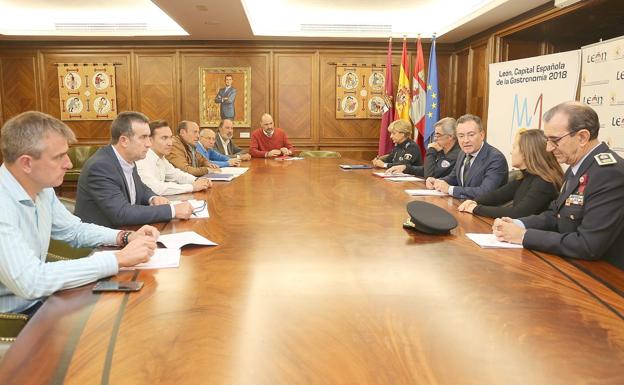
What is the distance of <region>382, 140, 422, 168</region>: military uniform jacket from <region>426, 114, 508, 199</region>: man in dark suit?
1.91 meters

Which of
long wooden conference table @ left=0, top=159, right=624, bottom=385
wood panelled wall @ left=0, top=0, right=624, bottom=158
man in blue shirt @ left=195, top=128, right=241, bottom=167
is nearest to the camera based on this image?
long wooden conference table @ left=0, top=159, right=624, bottom=385

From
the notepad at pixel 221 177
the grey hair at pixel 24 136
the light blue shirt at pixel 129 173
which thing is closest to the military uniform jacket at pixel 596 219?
the grey hair at pixel 24 136

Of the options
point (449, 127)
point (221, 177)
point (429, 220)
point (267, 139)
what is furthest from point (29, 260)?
point (267, 139)

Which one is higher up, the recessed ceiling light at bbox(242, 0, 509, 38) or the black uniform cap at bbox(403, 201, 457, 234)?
the recessed ceiling light at bbox(242, 0, 509, 38)

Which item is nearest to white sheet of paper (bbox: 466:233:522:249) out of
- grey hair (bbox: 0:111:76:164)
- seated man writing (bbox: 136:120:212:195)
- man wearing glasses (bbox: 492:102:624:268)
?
man wearing glasses (bbox: 492:102:624:268)

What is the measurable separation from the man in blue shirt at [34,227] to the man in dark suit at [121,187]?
1.53 ft

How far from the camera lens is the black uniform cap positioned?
220 cm

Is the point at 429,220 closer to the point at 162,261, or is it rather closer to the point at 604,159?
the point at 604,159

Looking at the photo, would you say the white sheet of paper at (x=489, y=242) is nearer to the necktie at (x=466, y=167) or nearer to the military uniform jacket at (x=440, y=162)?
the necktie at (x=466, y=167)

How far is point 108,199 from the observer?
260cm

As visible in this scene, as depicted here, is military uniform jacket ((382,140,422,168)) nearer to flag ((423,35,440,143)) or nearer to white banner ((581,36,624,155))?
white banner ((581,36,624,155))

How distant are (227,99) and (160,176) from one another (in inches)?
188

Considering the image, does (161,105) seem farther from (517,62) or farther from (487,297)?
(487,297)

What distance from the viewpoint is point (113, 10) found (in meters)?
7.64
